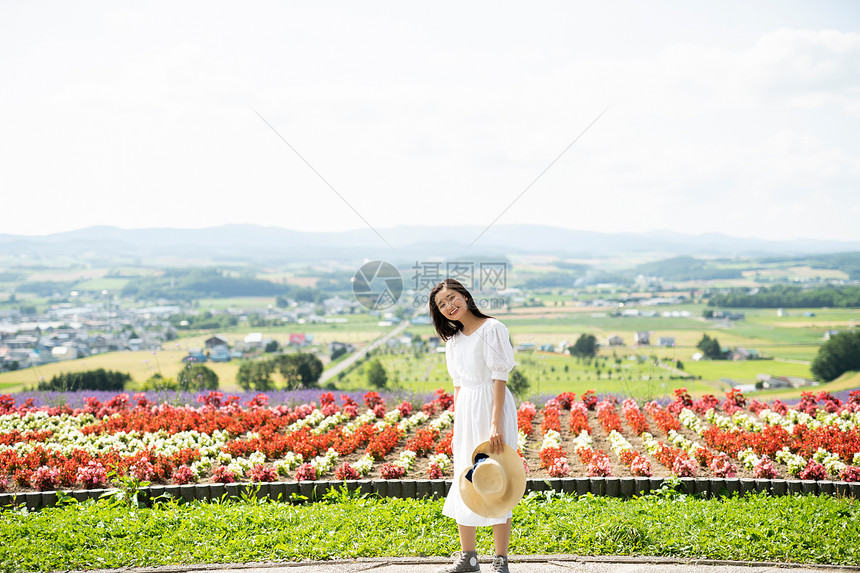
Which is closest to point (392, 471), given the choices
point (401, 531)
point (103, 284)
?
point (401, 531)

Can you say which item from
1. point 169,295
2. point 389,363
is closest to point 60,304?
point 169,295

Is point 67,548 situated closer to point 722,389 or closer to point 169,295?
point 722,389

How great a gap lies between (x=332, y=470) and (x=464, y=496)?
2922 mm

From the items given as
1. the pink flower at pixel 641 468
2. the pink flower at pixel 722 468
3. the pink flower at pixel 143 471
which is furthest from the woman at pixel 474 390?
the pink flower at pixel 143 471

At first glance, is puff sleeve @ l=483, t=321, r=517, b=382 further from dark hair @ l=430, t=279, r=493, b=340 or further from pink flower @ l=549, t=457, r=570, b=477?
pink flower @ l=549, t=457, r=570, b=477

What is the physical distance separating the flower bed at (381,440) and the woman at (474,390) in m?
1.90

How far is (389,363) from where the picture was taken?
10516 mm

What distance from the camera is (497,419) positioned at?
3598 mm

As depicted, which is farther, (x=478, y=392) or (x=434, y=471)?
(x=434, y=471)

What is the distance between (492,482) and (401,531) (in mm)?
1360

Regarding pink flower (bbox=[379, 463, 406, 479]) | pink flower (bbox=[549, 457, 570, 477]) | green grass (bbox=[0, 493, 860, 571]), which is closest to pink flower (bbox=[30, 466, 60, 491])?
green grass (bbox=[0, 493, 860, 571])

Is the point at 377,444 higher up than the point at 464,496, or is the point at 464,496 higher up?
the point at 464,496

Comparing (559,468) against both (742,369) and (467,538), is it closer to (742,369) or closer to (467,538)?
(467,538)

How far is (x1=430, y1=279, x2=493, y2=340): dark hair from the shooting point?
3.85 metres
